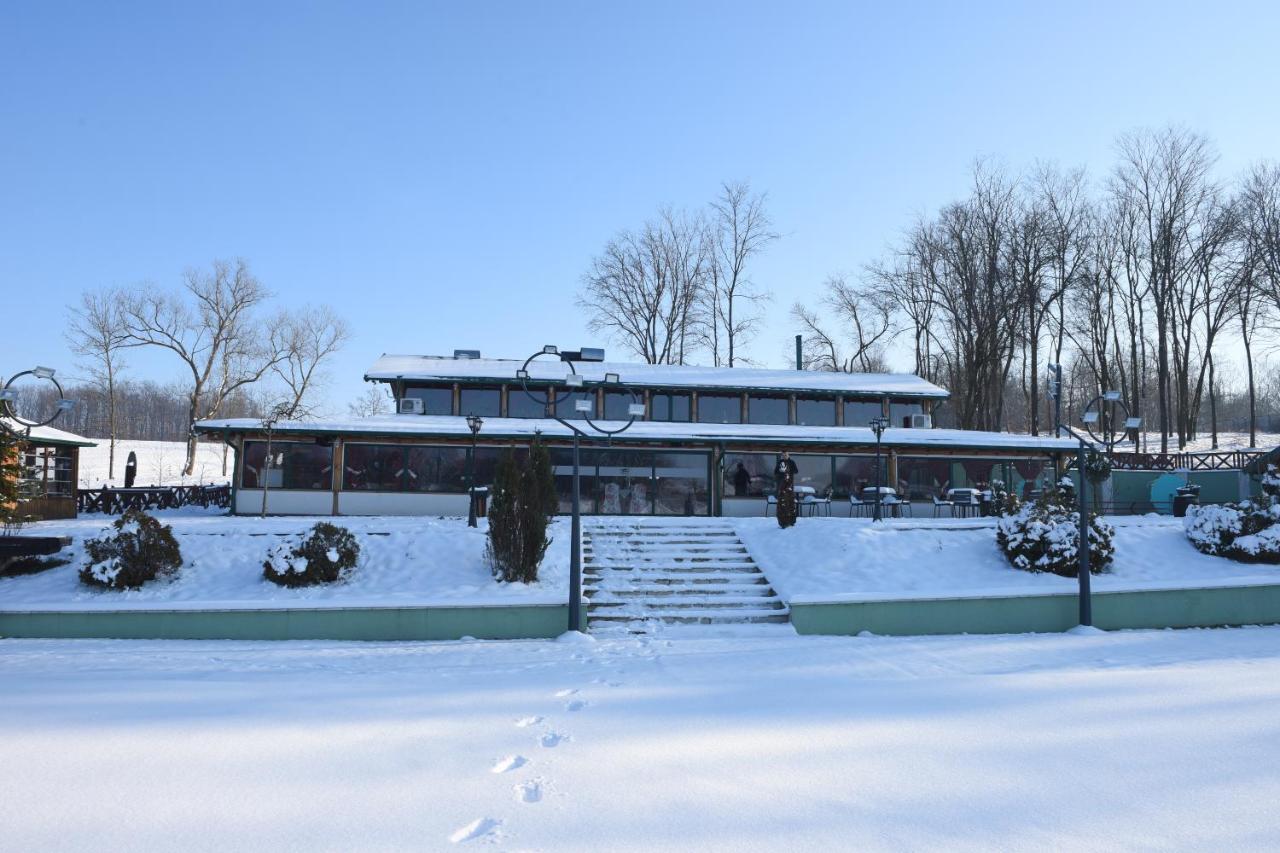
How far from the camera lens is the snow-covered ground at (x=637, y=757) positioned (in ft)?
13.8

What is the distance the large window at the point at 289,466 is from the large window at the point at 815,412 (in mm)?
14362

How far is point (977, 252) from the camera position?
115 feet

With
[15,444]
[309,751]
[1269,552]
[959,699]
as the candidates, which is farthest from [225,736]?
[1269,552]

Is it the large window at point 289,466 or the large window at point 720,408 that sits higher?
the large window at point 720,408

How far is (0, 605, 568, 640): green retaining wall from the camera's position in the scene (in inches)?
463

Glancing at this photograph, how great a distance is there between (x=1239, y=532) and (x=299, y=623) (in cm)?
1713

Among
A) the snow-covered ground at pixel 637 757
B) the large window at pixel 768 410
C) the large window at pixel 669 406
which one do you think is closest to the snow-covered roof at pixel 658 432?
the large window at pixel 669 406

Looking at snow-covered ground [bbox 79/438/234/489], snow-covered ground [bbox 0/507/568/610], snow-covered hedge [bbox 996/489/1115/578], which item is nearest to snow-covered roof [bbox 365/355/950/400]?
snow-covered ground [bbox 0/507/568/610]

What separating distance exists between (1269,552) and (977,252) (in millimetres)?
22292

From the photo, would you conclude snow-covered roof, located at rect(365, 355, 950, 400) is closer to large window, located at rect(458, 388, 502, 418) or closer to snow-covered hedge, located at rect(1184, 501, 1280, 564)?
large window, located at rect(458, 388, 502, 418)

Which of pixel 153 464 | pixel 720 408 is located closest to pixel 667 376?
pixel 720 408

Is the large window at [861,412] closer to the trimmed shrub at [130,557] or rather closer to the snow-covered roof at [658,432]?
the snow-covered roof at [658,432]

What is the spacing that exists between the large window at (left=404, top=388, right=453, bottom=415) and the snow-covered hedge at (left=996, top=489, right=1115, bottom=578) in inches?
634

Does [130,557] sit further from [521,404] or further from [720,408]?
[720,408]
